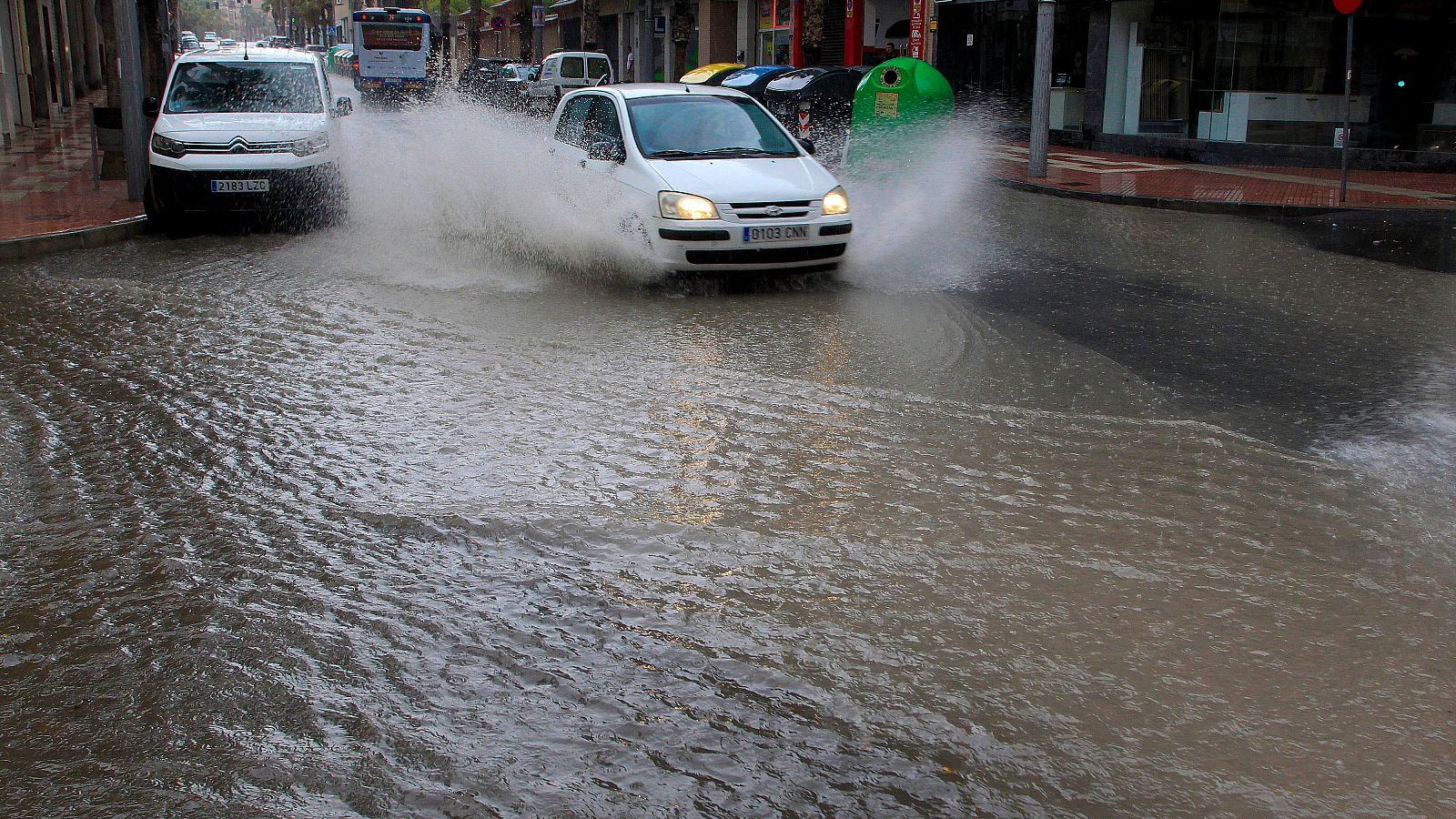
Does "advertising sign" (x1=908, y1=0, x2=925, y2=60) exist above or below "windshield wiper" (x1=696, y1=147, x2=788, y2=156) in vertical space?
above

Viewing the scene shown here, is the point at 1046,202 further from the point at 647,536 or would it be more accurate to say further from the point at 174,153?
the point at 647,536

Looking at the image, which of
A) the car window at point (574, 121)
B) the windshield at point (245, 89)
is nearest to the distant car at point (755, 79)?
the windshield at point (245, 89)

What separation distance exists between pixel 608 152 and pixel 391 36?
41.8m

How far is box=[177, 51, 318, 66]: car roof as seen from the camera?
1384 cm

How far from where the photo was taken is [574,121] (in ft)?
37.3

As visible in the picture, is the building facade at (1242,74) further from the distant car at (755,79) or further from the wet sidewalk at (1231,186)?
the distant car at (755,79)

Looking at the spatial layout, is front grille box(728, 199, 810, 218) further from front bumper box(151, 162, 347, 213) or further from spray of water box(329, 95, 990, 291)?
front bumper box(151, 162, 347, 213)

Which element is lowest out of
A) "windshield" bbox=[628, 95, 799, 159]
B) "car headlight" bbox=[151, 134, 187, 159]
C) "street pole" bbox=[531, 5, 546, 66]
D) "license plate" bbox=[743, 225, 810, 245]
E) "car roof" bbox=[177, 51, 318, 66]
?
"license plate" bbox=[743, 225, 810, 245]

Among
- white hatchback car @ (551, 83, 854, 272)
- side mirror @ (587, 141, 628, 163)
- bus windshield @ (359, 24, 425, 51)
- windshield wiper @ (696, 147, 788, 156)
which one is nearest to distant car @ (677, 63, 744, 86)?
white hatchback car @ (551, 83, 854, 272)

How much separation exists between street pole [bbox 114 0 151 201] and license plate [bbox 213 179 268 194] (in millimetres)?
1976

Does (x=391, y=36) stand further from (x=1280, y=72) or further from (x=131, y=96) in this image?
(x=131, y=96)

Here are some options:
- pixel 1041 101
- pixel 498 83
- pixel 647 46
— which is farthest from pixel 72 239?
pixel 647 46

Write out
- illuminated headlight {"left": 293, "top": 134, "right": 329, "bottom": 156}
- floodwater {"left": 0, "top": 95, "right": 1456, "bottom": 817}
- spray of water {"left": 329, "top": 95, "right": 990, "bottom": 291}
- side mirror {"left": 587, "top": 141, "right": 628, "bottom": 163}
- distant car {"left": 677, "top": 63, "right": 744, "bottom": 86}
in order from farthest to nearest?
distant car {"left": 677, "top": 63, "right": 744, "bottom": 86} → illuminated headlight {"left": 293, "top": 134, "right": 329, "bottom": 156} → side mirror {"left": 587, "top": 141, "right": 628, "bottom": 163} → spray of water {"left": 329, "top": 95, "right": 990, "bottom": 291} → floodwater {"left": 0, "top": 95, "right": 1456, "bottom": 817}

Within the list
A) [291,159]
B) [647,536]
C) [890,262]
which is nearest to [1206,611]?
[647,536]
